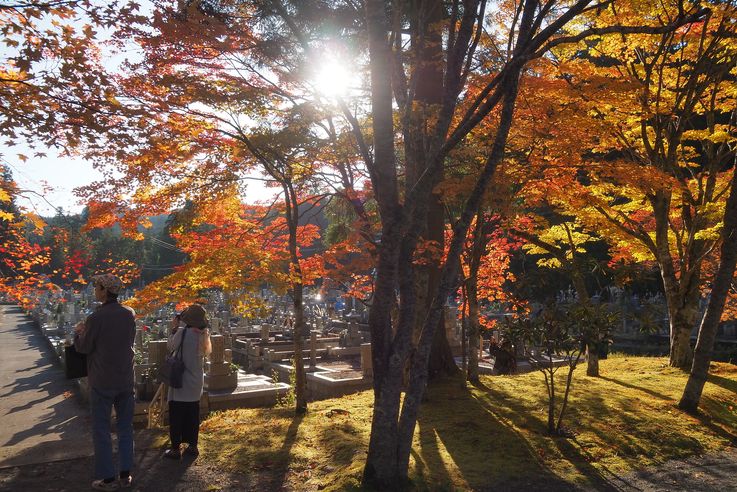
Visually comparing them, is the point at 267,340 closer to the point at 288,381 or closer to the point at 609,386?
the point at 288,381

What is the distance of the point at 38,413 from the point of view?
39.9ft

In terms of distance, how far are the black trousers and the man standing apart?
995 mm

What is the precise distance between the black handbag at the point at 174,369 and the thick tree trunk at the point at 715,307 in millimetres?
6947

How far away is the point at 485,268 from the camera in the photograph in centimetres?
1402

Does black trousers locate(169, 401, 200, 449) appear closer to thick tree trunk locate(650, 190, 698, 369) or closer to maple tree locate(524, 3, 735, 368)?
maple tree locate(524, 3, 735, 368)

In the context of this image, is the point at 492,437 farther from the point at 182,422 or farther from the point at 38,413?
the point at 38,413

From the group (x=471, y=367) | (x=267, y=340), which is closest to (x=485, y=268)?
(x=471, y=367)

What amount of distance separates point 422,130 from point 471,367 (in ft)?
14.8

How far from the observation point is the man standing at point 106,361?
4.67m

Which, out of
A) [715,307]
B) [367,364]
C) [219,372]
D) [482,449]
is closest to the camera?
[482,449]

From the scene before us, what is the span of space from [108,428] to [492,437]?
14.6 feet

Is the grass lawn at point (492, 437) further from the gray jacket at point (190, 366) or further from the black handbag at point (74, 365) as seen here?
the black handbag at point (74, 365)

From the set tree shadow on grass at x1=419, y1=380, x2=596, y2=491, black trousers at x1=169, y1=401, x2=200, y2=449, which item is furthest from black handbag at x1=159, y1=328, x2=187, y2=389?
tree shadow on grass at x1=419, y1=380, x2=596, y2=491

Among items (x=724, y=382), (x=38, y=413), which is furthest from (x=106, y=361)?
(x=724, y=382)
